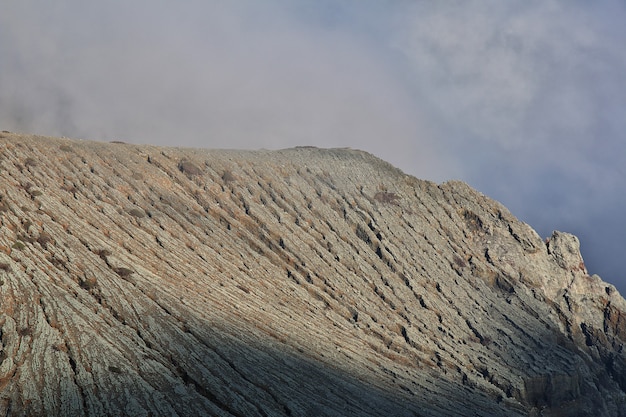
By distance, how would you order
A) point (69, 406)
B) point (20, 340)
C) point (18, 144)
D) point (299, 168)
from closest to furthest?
point (69, 406), point (20, 340), point (18, 144), point (299, 168)

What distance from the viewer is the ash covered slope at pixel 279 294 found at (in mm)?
81562

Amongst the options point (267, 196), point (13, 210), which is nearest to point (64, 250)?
point (13, 210)

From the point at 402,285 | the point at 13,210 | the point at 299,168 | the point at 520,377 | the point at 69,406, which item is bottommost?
the point at 69,406

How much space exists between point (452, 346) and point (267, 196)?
36033mm

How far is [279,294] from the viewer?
362ft

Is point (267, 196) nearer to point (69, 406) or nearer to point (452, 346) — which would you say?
point (452, 346)

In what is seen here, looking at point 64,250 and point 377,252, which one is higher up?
point 377,252

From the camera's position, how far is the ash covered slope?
8156 centimetres

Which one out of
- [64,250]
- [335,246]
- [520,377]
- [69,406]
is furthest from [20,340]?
[520,377]

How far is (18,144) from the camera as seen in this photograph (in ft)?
375

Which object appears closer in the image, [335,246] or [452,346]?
[452,346]

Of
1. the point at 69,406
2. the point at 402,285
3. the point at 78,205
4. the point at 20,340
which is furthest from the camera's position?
the point at 402,285

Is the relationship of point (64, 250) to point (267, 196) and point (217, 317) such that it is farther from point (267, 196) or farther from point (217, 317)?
Answer: point (267, 196)

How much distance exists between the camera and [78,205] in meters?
106
